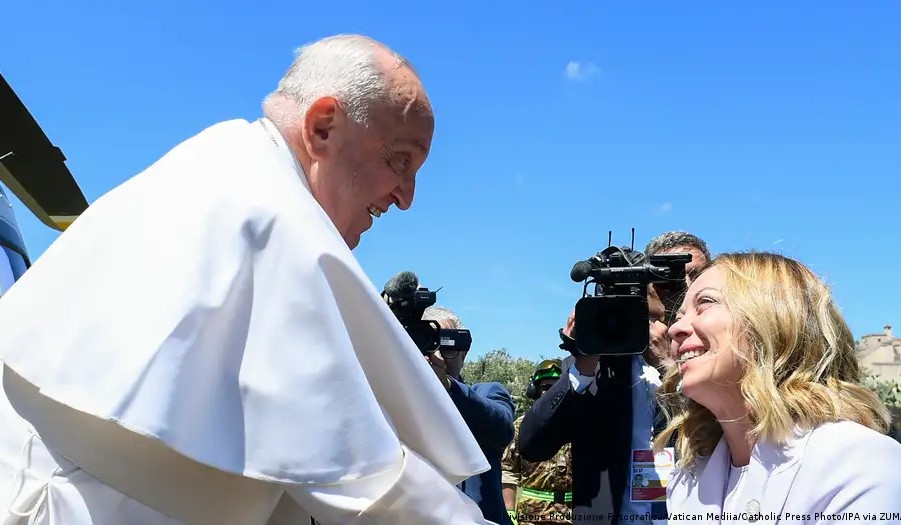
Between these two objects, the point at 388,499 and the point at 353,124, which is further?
the point at 353,124

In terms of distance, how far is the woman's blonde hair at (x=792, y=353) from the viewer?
2650 mm

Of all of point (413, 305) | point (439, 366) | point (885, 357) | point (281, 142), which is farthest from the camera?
point (885, 357)

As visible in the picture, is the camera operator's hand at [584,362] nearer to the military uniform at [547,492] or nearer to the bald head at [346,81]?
the bald head at [346,81]

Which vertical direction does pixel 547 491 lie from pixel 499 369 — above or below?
below

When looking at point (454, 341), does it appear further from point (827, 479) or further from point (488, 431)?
point (827, 479)

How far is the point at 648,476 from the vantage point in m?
3.78

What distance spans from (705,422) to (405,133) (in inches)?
72.0

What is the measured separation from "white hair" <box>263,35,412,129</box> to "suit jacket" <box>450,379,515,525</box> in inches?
106

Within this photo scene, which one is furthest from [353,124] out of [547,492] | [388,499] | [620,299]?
[547,492]

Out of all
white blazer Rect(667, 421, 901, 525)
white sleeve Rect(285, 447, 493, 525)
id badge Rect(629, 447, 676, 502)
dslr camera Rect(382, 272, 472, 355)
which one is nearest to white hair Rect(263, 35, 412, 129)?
white sleeve Rect(285, 447, 493, 525)

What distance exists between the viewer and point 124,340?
1473 mm

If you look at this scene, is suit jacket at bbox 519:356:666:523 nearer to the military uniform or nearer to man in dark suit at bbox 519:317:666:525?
man in dark suit at bbox 519:317:666:525

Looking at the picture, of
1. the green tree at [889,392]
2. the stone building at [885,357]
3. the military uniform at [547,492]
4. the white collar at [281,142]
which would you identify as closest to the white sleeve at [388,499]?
the white collar at [281,142]

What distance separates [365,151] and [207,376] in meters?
0.80
